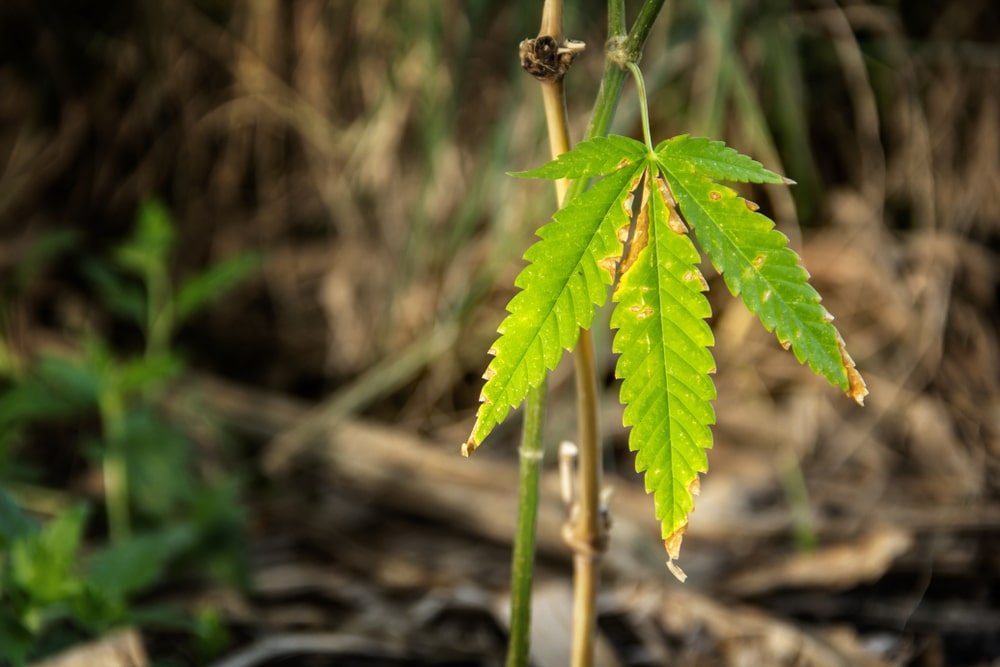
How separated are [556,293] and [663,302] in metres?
0.08

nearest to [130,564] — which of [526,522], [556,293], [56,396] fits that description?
[56,396]

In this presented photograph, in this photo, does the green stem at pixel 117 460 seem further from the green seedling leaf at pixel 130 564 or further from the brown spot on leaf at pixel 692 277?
the brown spot on leaf at pixel 692 277

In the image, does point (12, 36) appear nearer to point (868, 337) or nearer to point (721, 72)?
point (721, 72)

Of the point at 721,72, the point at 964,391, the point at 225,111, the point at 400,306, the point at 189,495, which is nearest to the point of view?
the point at 189,495

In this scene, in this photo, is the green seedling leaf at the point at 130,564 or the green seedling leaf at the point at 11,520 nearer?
the green seedling leaf at the point at 11,520

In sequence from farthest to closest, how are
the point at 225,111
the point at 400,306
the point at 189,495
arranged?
the point at 225,111 → the point at 400,306 → the point at 189,495

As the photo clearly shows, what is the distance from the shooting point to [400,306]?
2.44 m

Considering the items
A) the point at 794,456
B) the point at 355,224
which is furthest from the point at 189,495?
the point at 794,456

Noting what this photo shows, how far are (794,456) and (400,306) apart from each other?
40.0 inches

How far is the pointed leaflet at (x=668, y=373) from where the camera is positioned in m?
0.69

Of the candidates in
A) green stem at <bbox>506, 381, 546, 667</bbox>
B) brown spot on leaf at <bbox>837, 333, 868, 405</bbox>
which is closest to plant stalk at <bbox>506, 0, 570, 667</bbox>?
green stem at <bbox>506, 381, 546, 667</bbox>

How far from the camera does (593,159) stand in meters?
0.71

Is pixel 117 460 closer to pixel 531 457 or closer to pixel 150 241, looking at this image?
pixel 150 241

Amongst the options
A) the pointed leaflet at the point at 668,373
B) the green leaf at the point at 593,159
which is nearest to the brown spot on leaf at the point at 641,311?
the pointed leaflet at the point at 668,373
